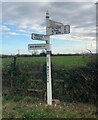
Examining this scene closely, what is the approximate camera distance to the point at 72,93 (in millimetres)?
9055

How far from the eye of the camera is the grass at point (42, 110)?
7.42 meters

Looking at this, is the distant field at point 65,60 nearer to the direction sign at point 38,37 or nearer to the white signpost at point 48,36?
the white signpost at point 48,36

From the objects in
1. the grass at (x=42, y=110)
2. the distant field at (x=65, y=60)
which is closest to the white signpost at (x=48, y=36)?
the grass at (x=42, y=110)

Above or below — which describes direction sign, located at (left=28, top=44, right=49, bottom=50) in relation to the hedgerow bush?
above

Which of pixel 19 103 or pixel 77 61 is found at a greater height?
pixel 77 61

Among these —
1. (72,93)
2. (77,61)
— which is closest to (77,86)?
(72,93)

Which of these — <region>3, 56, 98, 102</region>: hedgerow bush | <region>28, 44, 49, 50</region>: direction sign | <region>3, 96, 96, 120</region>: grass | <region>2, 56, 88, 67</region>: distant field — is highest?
<region>28, 44, 49, 50</region>: direction sign

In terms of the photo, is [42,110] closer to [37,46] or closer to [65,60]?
[37,46]

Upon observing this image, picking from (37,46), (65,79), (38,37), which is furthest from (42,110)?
(38,37)

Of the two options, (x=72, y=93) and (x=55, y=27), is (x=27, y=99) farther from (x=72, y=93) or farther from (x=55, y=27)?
(x=55, y=27)

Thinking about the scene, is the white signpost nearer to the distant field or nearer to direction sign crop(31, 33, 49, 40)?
direction sign crop(31, 33, 49, 40)

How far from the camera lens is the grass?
742cm

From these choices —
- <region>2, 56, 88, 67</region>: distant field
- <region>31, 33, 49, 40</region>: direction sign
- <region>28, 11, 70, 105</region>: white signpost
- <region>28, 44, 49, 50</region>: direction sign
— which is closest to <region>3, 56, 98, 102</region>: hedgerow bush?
<region>2, 56, 88, 67</region>: distant field

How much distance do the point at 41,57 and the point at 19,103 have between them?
2587 mm
